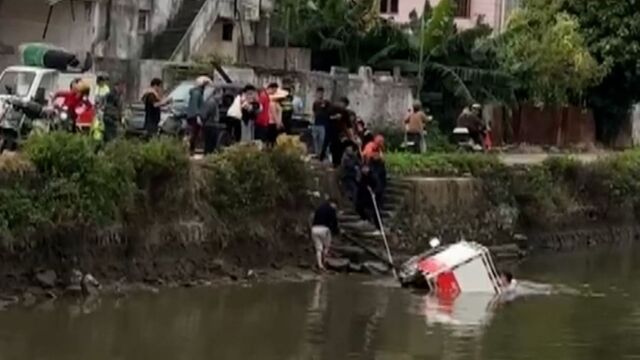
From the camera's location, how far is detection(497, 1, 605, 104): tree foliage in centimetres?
4556

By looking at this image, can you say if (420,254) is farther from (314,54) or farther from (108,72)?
(314,54)

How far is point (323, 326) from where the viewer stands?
888 inches

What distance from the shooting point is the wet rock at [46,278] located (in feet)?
75.9

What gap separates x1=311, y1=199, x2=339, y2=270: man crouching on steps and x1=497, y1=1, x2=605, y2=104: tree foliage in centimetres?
1765

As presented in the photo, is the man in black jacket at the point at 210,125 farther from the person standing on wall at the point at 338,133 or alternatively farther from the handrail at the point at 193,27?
the handrail at the point at 193,27

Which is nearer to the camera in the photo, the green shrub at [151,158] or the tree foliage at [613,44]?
the green shrub at [151,158]

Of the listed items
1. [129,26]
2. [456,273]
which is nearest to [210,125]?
[456,273]

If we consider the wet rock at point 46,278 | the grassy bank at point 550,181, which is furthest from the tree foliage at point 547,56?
the wet rock at point 46,278

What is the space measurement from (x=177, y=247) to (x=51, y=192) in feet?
10.5

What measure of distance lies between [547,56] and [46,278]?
25.4 m

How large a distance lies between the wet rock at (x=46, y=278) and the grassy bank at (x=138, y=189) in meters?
0.46

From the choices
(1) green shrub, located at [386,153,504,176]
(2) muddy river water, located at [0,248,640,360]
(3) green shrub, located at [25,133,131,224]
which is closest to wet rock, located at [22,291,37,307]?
(2) muddy river water, located at [0,248,640,360]

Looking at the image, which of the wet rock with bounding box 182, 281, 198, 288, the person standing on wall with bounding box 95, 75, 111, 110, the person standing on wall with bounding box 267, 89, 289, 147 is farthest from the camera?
the person standing on wall with bounding box 267, 89, 289, 147

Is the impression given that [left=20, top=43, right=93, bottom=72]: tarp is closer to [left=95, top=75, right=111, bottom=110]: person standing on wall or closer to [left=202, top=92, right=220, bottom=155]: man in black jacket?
[left=95, top=75, right=111, bottom=110]: person standing on wall
